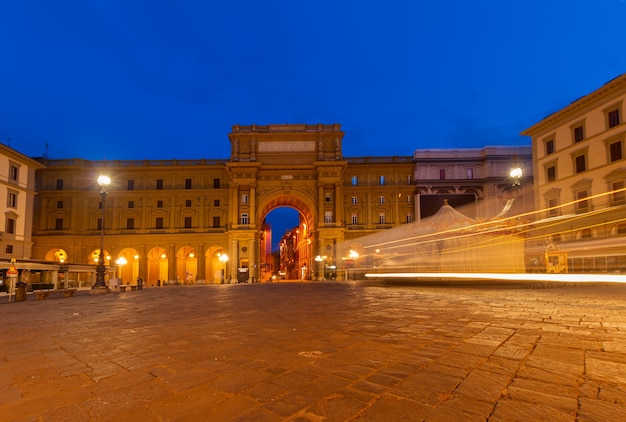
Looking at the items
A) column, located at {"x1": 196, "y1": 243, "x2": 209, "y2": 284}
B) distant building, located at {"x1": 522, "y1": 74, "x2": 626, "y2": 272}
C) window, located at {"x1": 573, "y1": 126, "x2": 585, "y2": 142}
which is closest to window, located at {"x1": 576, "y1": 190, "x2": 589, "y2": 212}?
distant building, located at {"x1": 522, "y1": 74, "x2": 626, "y2": 272}

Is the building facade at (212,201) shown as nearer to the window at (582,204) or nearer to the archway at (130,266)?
the archway at (130,266)

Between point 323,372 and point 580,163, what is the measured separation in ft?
124

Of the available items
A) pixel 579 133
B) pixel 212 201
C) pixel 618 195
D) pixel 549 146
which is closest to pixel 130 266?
pixel 212 201

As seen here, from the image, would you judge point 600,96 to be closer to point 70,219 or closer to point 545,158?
point 545,158

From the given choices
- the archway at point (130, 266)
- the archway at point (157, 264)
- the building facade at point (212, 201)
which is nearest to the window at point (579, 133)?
the building facade at point (212, 201)

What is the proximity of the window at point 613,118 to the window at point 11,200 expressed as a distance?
52787 millimetres

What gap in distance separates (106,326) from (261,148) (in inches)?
1829

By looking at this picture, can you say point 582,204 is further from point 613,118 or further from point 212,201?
point 212,201

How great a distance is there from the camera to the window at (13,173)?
37.4 meters

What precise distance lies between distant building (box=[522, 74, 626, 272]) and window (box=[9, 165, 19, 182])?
45.3 metres

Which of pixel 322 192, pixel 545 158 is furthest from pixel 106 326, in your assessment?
pixel 322 192

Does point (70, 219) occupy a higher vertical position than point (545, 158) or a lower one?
lower

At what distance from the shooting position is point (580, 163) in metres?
33.3

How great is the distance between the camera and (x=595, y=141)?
3162 cm
